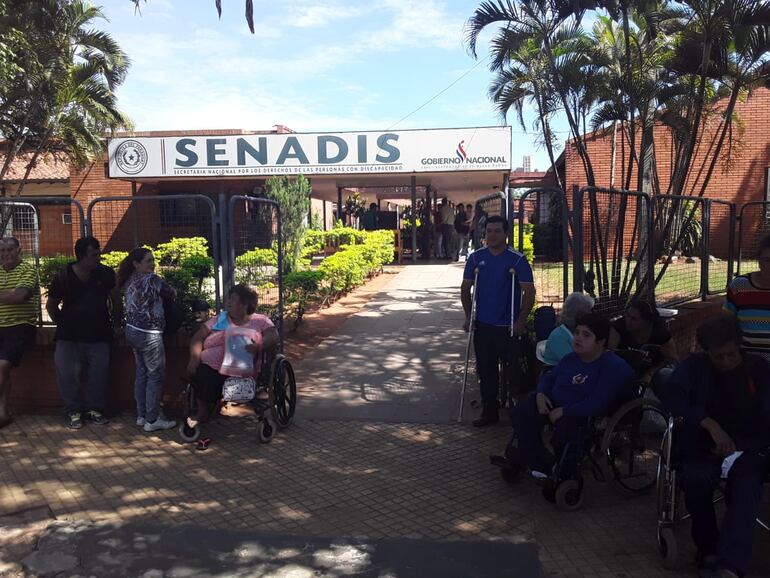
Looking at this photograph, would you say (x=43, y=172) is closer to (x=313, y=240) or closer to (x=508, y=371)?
(x=313, y=240)

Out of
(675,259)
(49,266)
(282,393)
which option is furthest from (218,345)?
(675,259)

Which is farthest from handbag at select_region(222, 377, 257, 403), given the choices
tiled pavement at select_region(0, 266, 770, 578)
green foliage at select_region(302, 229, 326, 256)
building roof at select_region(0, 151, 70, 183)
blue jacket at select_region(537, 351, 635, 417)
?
building roof at select_region(0, 151, 70, 183)

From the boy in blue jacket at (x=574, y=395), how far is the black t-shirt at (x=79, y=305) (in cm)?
350

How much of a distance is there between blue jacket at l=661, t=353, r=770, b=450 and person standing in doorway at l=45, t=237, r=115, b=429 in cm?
439

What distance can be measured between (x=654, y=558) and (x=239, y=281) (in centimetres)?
414

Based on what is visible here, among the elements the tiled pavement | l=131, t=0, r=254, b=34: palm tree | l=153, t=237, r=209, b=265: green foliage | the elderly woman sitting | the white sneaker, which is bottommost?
the tiled pavement

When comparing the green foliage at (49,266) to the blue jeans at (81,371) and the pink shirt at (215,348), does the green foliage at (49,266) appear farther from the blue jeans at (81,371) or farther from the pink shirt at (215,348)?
the pink shirt at (215,348)

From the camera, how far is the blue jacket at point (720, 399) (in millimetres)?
3439

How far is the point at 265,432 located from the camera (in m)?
5.30

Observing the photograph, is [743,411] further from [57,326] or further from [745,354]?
[57,326]

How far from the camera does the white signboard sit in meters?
17.3

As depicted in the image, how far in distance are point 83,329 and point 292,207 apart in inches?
384

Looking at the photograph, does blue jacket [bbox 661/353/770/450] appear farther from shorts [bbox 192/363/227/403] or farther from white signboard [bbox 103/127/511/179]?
white signboard [bbox 103/127/511/179]

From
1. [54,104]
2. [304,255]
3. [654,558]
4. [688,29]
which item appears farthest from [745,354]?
[54,104]
